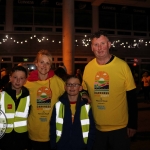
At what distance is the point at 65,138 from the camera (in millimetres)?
2990

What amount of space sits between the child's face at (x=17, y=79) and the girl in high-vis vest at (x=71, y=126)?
55 cm

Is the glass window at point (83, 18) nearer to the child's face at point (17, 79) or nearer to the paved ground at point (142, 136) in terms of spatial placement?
the paved ground at point (142, 136)

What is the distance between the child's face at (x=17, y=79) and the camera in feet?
10.1

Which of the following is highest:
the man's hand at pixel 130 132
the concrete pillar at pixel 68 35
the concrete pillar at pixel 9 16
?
the concrete pillar at pixel 9 16

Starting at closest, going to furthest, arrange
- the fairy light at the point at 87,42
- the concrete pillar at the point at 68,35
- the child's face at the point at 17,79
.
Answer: the child's face at the point at 17,79 < the concrete pillar at the point at 68,35 < the fairy light at the point at 87,42

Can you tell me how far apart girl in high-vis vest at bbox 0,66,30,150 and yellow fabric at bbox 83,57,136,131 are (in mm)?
941

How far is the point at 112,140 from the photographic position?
3080 millimetres

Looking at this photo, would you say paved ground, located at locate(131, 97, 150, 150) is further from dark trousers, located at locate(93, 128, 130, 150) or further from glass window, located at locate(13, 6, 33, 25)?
glass window, located at locate(13, 6, 33, 25)

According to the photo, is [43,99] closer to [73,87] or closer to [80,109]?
[73,87]

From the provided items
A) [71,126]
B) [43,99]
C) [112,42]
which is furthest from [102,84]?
[112,42]

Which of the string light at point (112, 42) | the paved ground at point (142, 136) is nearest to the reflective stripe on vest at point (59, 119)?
the paved ground at point (142, 136)

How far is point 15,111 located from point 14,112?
0.06 feet

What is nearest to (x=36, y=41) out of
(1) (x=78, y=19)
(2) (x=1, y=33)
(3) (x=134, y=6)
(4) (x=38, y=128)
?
(2) (x=1, y=33)

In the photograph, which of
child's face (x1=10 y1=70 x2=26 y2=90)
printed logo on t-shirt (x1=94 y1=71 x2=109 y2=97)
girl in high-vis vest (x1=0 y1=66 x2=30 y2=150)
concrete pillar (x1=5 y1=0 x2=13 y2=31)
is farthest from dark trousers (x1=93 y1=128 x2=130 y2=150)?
concrete pillar (x1=5 y1=0 x2=13 y2=31)
